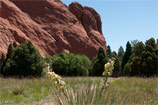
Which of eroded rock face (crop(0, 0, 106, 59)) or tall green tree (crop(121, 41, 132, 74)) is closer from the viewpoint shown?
tall green tree (crop(121, 41, 132, 74))

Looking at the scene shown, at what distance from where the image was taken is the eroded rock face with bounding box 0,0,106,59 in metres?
34.2

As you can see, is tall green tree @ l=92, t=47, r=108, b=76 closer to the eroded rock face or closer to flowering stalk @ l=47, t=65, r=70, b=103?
the eroded rock face

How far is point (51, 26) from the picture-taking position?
41.0 meters

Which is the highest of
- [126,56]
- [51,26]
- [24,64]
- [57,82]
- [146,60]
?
[51,26]

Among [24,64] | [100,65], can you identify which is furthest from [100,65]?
[24,64]

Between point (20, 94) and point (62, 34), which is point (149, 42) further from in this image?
point (62, 34)

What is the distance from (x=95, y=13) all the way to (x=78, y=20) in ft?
23.2

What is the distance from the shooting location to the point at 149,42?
19109 mm

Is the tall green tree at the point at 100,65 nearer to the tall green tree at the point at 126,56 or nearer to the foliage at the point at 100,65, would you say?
the foliage at the point at 100,65

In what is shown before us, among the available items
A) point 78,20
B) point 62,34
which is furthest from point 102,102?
point 78,20

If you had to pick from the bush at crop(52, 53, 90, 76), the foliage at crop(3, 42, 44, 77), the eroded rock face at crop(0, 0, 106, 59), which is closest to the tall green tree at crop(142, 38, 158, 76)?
the bush at crop(52, 53, 90, 76)

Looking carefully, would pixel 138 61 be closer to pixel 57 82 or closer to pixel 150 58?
pixel 150 58

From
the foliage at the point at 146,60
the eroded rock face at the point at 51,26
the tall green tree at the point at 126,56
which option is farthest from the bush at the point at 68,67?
the eroded rock face at the point at 51,26

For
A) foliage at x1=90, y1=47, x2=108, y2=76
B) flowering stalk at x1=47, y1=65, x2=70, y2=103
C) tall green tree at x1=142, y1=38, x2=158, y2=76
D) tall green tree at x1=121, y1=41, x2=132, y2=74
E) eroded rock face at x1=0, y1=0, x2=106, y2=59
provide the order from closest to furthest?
flowering stalk at x1=47, y1=65, x2=70, y2=103 < tall green tree at x1=142, y1=38, x2=158, y2=76 < foliage at x1=90, y1=47, x2=108, y2=76 < tall green tree at x1=121, y1=41, x2=132, y2=74 < eroded rock face at x1=0, y1=0, x2=106, y2=59
